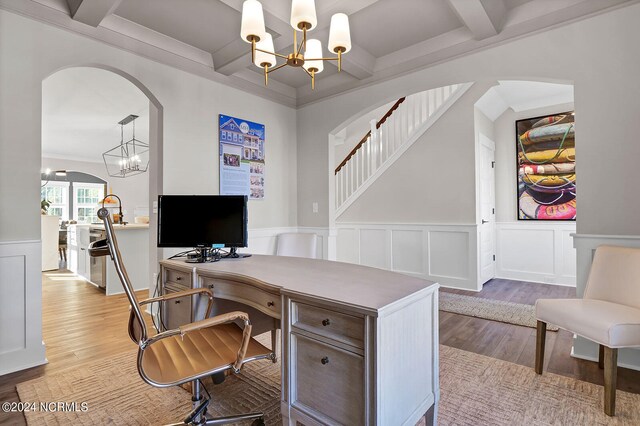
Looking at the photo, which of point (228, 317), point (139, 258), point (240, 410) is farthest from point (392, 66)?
point (139, 258)

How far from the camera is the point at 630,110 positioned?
2.13 meters

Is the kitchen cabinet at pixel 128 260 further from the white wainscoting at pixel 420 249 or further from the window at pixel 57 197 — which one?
the window at pixel 57 197

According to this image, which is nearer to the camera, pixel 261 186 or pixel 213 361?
pixel 213 361

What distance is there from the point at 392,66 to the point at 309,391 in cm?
306

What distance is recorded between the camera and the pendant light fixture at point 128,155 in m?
6.44

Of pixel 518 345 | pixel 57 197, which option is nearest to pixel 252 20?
pixel 518 345

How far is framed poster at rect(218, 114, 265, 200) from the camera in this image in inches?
135

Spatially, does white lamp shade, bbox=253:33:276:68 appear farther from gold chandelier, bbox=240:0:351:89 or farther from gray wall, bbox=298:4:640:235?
gray wall, bbox=298:4:640:235

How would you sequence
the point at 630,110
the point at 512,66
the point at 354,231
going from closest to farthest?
the point at 630,110 < the point at 512,66 < the point at 354,231

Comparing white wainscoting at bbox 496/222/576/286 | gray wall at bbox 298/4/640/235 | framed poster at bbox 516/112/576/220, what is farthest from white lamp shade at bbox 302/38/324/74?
white wainscoting at bbox 496/222/576/286

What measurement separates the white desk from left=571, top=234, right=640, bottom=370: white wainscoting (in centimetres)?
164

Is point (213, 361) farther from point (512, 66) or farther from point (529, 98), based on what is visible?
point (529, 98)

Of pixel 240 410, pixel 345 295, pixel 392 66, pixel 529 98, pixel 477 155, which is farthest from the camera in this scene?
pixel 529 98

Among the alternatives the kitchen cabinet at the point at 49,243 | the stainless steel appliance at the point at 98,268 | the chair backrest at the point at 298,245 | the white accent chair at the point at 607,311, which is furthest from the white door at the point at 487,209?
the kitchen cabinet at the point at 49,243
